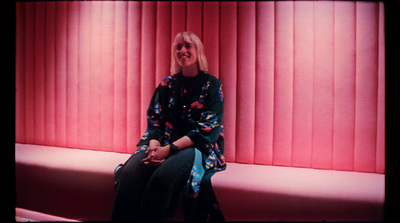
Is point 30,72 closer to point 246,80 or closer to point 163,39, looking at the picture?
point 163,39

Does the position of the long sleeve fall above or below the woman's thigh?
above

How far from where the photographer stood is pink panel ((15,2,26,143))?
6.65ft

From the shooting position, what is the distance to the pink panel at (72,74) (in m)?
1.88

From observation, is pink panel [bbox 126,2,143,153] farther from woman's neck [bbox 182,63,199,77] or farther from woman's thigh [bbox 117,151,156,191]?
woman's thigh [bbox 117,151,156,191]

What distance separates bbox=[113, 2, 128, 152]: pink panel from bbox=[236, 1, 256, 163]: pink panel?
956mm

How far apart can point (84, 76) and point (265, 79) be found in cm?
157

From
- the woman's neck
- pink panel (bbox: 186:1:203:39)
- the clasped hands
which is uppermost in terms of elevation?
pink panel (bbox: 186:1:203:39)

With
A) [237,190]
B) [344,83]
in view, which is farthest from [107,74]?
[344,83]

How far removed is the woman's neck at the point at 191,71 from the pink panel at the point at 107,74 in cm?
73

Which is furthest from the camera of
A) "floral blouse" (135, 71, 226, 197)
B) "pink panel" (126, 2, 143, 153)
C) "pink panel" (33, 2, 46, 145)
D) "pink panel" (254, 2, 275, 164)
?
"pink panel" (33, 2, 46, 145)

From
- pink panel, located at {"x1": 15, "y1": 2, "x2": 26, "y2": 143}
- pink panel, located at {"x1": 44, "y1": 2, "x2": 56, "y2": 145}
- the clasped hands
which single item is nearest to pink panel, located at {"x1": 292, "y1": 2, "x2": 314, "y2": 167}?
the clasped hands

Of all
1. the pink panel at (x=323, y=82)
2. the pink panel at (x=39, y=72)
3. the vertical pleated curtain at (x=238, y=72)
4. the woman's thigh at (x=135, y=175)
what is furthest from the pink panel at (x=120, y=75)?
the pink panel at (x=323, y=82)

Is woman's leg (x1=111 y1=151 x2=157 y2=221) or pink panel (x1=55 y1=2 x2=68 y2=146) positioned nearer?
woman's leg (x1=111 y1=151 x2=157 y2=221)

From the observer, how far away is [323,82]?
1.40 metres
